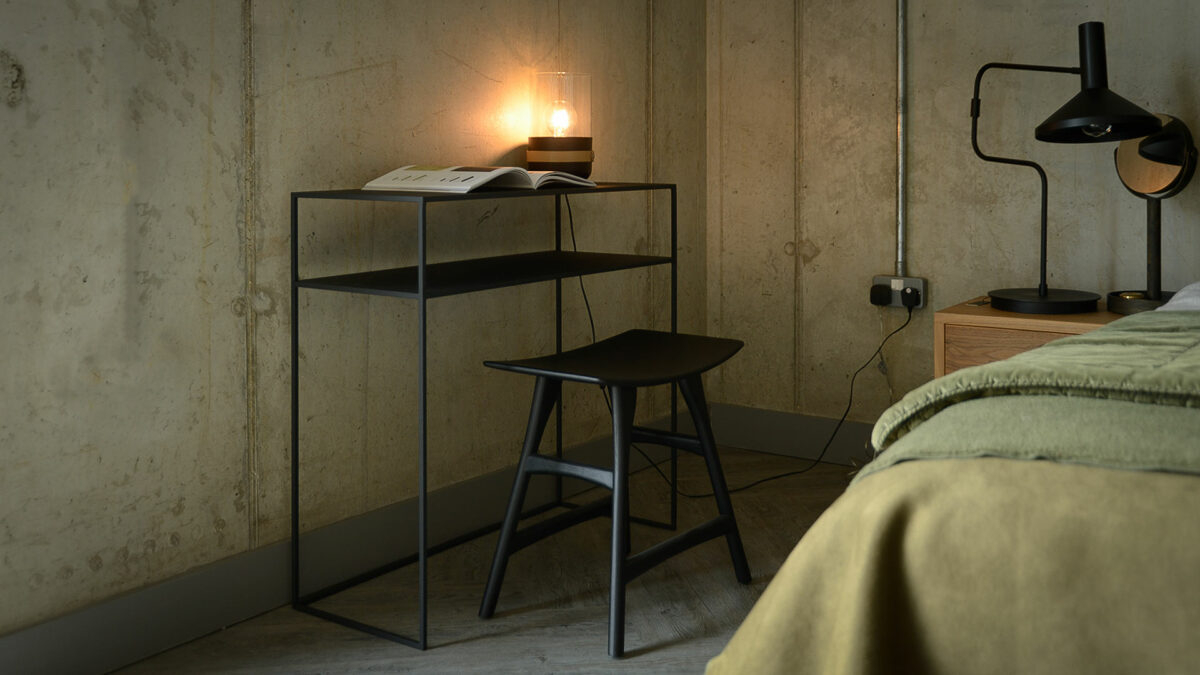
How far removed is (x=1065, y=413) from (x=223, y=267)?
5.25 feet

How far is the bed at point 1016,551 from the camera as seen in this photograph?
39.7 inches

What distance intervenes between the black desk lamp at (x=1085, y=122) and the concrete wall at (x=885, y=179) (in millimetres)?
277

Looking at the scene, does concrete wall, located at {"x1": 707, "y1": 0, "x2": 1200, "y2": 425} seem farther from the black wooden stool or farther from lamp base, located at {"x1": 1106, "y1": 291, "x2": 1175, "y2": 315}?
the black wooden stool

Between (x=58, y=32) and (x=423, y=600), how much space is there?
47.2 inches

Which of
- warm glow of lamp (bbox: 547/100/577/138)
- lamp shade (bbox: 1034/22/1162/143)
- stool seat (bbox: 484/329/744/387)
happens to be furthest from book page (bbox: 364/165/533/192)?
lamp shade (bbox: 1034/22/1162/143)

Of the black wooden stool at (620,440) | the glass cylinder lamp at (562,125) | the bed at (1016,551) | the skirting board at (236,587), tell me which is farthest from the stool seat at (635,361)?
the bed at (1016,551)

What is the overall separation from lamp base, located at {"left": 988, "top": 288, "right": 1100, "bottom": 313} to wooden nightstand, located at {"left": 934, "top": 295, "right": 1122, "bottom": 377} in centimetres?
2

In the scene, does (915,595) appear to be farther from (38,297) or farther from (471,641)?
(38,297)

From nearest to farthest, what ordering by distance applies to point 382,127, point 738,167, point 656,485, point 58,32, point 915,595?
point 915,595, point 58,32, point 382,127, point 656,485, point 738,167

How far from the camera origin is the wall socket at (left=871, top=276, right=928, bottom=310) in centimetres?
330

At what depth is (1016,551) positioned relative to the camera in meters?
1.06

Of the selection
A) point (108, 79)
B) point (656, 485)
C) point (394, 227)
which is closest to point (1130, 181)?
point (656, 485)

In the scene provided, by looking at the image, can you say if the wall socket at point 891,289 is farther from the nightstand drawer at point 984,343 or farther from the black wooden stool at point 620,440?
the black wooden stool at point 620,440

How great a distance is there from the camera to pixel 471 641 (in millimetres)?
2188
